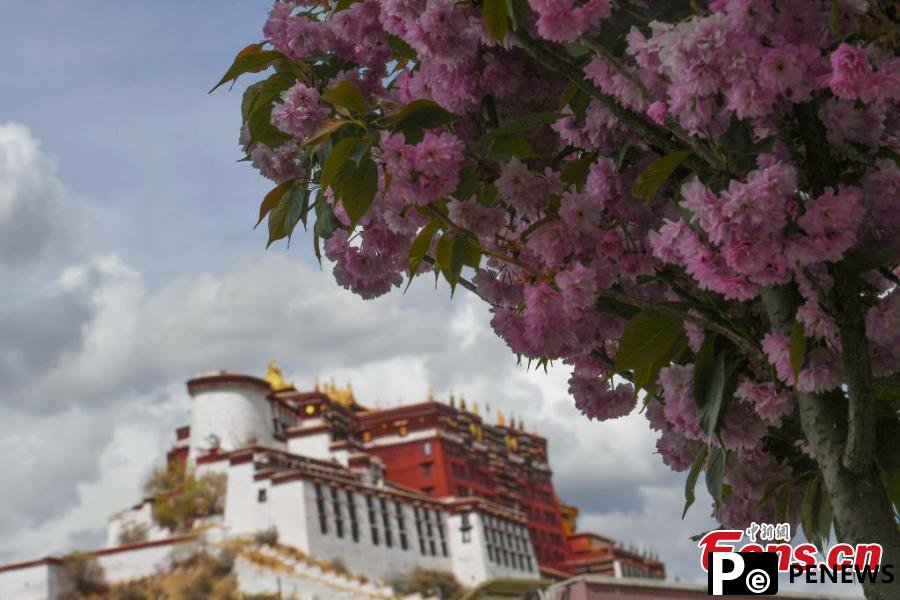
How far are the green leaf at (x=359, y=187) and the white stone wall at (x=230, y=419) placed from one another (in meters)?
44.5

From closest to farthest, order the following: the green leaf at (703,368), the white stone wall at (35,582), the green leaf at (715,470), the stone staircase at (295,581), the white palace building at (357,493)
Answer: the green leaf at (703,368), the green leaf at (715,470), the stone staircase at (295,581), the white stone wall at (35,582), the white palace building at (357,493)

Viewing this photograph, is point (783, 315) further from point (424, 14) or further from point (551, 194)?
point (424, 14)

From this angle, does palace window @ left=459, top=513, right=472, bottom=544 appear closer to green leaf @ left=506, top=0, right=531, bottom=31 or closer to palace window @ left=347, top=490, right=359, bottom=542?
palace window @ left=347, top=490, right=359, bottom=542

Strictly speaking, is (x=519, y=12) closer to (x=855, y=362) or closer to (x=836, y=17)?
(x=836, y=17)

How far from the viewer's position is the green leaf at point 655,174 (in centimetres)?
213

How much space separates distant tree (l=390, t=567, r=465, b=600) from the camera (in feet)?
135

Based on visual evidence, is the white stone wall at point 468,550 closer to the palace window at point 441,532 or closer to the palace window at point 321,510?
Result: the palace window at point 441,532

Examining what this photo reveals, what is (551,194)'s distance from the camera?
238cm

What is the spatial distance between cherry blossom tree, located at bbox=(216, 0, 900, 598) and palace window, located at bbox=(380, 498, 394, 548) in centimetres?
4025

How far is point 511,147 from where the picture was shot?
2.30 metres

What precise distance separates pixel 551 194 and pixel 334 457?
44934mm

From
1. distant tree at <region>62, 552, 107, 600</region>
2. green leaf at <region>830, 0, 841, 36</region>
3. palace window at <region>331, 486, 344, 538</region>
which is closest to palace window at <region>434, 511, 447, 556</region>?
palace window at <region>331, 486, 344, 538</region>

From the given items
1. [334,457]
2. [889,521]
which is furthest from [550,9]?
[334,457]

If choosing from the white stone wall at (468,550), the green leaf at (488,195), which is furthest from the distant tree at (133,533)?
the green leaf at (488,195)
